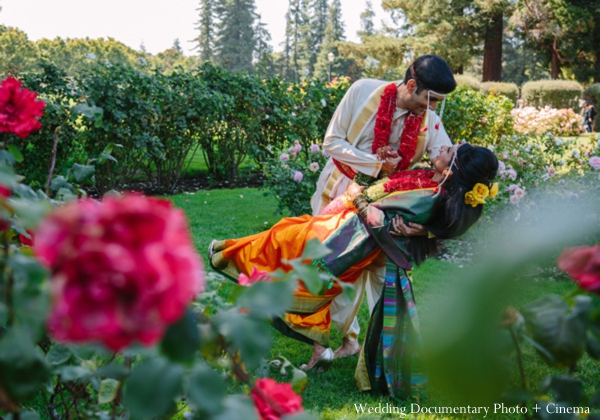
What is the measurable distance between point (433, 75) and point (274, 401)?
2424 mm

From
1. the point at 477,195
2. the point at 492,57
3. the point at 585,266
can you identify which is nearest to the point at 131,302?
the point at 585,266

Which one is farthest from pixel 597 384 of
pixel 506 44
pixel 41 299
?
pixel 506 44

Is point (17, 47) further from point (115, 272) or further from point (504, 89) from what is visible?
point (115, 272)

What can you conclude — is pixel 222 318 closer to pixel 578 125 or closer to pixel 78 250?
pixel 78 250

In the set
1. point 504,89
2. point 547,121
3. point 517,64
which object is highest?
point 517,64

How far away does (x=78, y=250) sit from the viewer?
1.48ft

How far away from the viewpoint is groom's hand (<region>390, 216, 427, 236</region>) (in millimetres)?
2846

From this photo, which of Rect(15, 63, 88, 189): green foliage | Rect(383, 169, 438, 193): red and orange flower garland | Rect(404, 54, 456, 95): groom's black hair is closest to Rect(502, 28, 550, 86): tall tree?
Rect(15, 63, 88, 189): green foliage


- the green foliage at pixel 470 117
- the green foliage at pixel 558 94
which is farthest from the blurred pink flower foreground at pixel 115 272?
the green foliage at pixel 558 94

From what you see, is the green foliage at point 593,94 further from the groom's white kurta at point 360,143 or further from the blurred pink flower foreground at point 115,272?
the blurred pink flower foreground at point 115,272

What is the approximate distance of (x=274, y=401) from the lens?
30.8 inches

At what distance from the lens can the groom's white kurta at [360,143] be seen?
3174 mm

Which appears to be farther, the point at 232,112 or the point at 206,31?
the point at 206,31

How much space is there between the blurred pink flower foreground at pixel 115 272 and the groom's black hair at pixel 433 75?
265 cm
